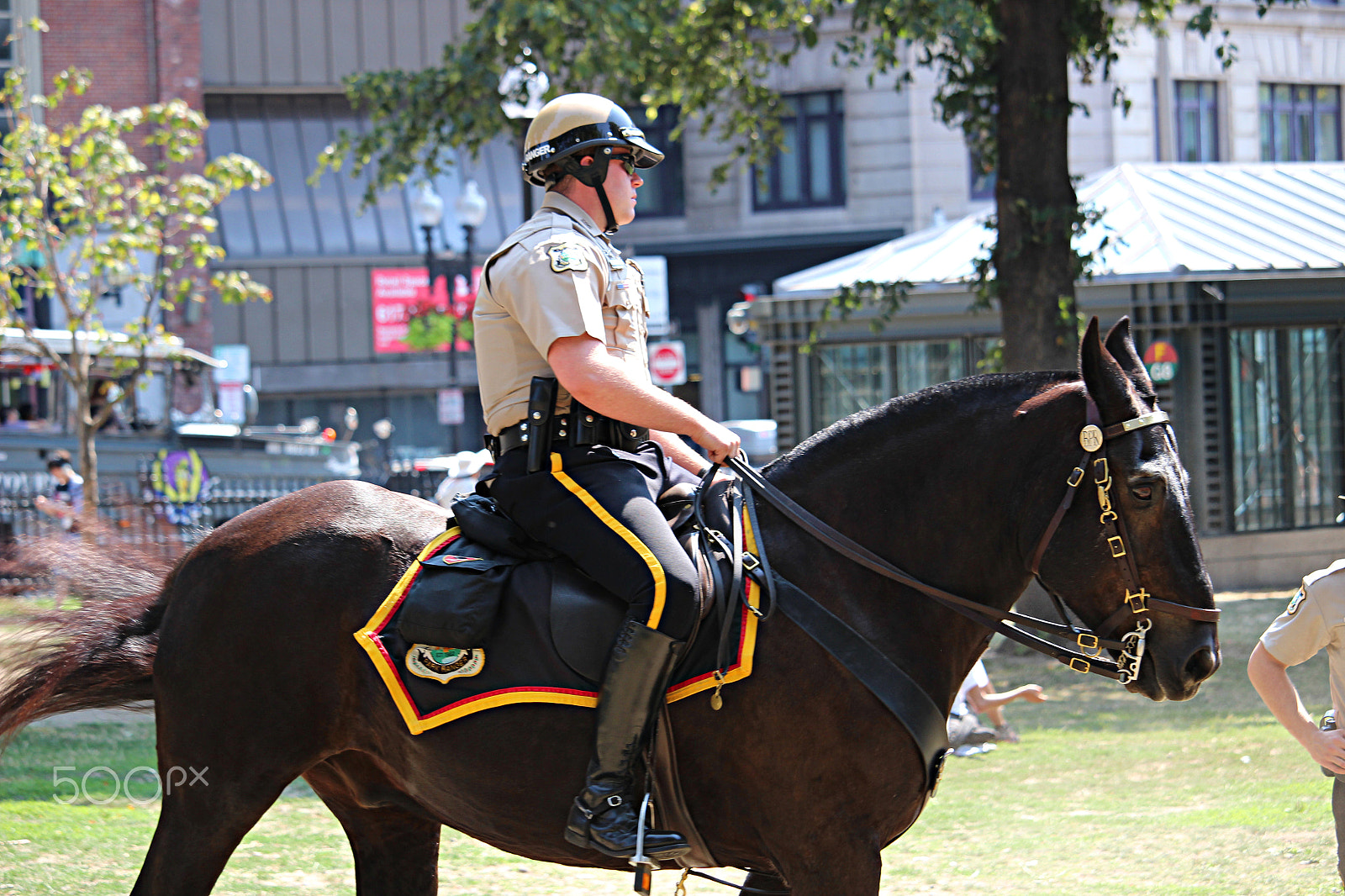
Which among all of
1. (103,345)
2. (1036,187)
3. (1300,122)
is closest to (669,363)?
(103,345)

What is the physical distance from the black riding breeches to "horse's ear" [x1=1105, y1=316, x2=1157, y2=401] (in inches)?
49.2

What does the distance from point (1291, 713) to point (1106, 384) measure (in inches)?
47.7

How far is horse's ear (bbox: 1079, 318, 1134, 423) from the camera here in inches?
125

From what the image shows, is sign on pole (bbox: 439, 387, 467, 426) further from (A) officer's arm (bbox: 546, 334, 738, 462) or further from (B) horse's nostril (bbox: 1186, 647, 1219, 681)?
(B) horse's nostril (bbox: 1186, 647, 1219, 681)

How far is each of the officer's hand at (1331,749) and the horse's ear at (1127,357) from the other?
1128 mm

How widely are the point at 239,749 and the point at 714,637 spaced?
138cm

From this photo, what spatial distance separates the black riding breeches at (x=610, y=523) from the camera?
3.13 meters

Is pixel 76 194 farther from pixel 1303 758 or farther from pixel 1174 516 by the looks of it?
pixel 1174 516

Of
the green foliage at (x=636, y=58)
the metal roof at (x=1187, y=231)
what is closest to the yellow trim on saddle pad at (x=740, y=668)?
the green foliage at (x=636, y=58)

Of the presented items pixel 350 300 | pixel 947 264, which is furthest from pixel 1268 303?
pixel 350 300

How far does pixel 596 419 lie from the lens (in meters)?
3.39

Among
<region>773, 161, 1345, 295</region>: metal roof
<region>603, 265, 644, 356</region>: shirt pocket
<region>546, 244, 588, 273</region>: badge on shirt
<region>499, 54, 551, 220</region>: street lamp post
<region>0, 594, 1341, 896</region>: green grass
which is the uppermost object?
<region>499, 54, 551, 220</region>: street lamp post

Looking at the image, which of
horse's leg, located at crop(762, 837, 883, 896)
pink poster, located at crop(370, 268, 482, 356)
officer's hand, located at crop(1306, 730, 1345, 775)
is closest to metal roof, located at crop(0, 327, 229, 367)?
pink poster, located at crop(370, 268, 482, 356)

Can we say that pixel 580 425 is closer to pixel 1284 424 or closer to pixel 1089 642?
pixel 1089 642
